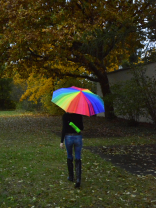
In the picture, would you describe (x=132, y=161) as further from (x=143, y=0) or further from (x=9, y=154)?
(x=143, y=0)

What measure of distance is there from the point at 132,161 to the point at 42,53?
37.3 ft

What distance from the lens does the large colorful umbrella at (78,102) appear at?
5047 millimetres

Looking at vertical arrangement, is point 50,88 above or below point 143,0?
below

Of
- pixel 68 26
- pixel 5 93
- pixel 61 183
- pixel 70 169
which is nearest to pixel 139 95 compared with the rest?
pixel 68 26

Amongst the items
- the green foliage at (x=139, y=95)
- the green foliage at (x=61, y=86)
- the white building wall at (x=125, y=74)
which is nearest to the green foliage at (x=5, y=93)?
the green foliage at (x=61, y=86)

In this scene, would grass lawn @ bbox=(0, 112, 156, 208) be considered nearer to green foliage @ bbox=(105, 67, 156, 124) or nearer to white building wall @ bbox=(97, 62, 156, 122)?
green foliage @ bbox=(105, 67, 156, 124)

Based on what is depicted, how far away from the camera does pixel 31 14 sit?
13.6 metres

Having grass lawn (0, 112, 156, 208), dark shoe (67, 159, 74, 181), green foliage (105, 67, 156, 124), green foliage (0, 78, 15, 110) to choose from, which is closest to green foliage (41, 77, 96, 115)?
green foliage (105, 67, 156, 124)

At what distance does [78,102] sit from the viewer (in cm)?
509

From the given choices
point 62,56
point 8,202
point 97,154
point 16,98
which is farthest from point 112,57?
point 16,98

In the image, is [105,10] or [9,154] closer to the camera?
[9,154]

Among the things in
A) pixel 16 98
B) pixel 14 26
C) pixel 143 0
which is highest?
pixel 143 0

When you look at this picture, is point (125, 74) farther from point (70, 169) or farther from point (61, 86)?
point (70, 169)

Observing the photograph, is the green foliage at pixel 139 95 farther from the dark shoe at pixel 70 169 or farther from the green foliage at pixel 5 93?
the green foliage at pixel 5 93
